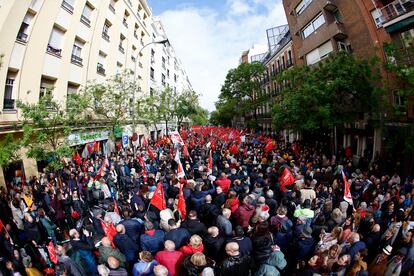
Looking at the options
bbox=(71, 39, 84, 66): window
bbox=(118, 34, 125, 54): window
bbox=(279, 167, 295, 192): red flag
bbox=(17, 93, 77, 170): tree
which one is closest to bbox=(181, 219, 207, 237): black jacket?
bbox=(279, 167, 295, 192): red flag

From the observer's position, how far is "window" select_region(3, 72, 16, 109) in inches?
526

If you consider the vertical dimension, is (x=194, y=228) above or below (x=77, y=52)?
below

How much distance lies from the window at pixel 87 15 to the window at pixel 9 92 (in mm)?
7436

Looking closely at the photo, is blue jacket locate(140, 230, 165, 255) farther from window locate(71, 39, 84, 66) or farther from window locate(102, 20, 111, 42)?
window locate(102, 20, 111, 42)

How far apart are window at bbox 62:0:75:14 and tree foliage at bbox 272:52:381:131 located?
15.1 metres

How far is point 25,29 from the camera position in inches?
574

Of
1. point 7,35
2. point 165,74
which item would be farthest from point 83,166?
point 165,74

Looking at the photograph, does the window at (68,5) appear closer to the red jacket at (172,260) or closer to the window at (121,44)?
the window at (121,44)

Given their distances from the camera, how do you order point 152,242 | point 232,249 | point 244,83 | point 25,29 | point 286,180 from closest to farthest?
point 232,249, point 152,242, point 286,180, point 25,29, point 244,83

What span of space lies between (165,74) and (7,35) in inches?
1359

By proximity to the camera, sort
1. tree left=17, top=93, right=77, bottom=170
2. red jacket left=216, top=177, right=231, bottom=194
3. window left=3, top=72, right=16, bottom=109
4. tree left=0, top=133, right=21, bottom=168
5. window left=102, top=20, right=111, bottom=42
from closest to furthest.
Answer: red jacket left=216, top=177, right=231, bottom=194, tree left=0, top=133, right=21, bottom=168, tree left=17, top=93, right=77, bottom=170, window left=3, top=72, right=16, bottom=109, window left=102, top=20, right=111, bottom=42

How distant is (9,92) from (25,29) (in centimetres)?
345

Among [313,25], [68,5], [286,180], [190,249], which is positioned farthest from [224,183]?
[313,25]

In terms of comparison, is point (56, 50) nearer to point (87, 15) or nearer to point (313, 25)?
point (87, 15)
